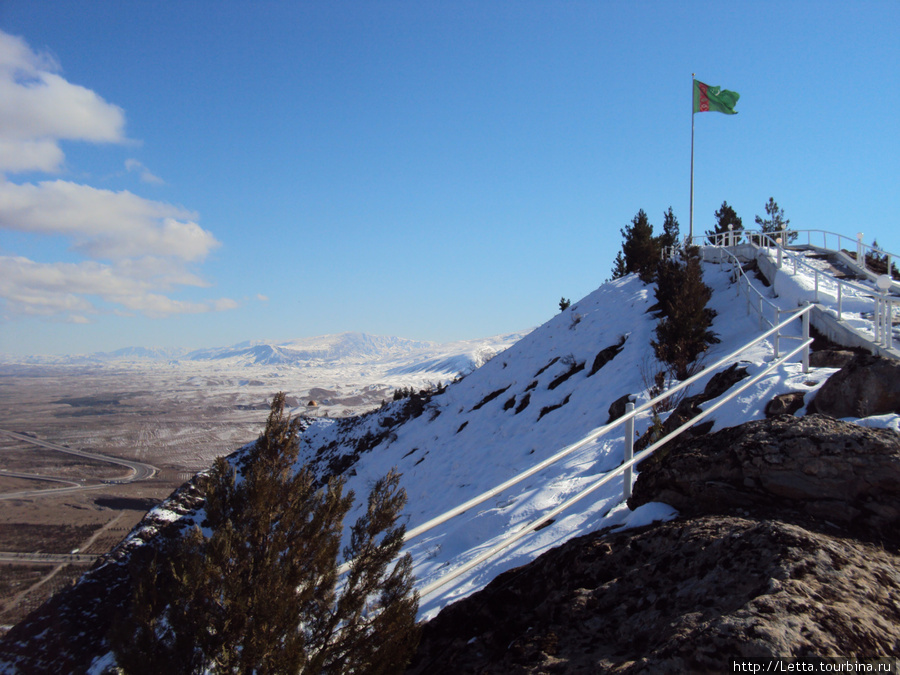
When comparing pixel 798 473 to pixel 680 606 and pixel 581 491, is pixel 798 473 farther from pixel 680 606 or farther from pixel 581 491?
pixel 581 491

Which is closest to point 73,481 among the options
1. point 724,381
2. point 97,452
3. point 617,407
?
point 97,452

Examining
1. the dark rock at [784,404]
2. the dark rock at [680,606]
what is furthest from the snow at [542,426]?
the dark rock at [680,606]

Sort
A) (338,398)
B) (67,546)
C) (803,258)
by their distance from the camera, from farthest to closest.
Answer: (338,398) → (67,546) → (803,258)

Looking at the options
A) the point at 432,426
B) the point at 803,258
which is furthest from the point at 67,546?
the point at 803,258

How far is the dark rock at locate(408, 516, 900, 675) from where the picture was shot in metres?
1.74

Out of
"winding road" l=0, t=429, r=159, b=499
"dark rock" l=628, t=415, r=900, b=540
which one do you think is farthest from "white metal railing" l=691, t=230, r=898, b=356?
"winding road" l=0, t=429, r=159, b=499

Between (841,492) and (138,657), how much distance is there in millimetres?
3949

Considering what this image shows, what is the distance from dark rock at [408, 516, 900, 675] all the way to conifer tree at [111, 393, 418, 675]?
46 cm

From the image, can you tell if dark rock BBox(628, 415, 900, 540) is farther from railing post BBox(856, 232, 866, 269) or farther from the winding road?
the winding road

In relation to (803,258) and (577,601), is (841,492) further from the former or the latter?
(803,258)

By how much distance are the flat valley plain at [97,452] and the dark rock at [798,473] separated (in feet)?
122

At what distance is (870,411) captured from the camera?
4789 mm

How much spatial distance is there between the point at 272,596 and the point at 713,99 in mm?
28063

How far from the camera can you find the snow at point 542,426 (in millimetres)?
5297
